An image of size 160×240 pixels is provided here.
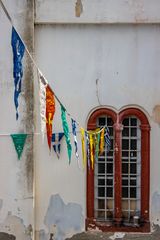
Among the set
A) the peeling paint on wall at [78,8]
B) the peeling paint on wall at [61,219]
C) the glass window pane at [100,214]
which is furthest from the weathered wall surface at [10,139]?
the glass window pane at [100,214]

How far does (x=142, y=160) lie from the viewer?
11367 mm

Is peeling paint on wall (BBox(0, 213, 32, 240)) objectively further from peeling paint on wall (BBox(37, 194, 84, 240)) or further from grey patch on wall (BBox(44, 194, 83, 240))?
grey patch on wall (BBox(44, 194, 83, 240))

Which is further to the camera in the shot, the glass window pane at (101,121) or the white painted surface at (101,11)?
the glass window pane at (101,121)

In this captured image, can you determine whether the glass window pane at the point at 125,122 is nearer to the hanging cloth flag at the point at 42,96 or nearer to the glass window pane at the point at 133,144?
the glass window pane at the point at 133,144

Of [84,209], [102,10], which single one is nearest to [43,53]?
[102,10]

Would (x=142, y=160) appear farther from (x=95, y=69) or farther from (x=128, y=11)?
(x=128, y=11)

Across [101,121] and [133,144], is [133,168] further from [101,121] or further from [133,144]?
[101,121]

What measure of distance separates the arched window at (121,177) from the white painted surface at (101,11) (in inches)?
67.2

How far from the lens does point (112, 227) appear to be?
451 inches

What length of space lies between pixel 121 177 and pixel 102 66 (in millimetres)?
2154

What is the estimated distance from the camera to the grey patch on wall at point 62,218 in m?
11.4

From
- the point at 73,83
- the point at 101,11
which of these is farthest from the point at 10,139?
the point at 101,11

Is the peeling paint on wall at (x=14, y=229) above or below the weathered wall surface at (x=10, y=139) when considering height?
below

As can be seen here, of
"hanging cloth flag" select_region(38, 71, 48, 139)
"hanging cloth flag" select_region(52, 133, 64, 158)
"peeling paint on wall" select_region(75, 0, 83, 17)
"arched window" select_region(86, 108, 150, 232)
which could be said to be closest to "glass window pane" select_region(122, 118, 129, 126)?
"arched window" select_region(86, 108, 150, 232)
